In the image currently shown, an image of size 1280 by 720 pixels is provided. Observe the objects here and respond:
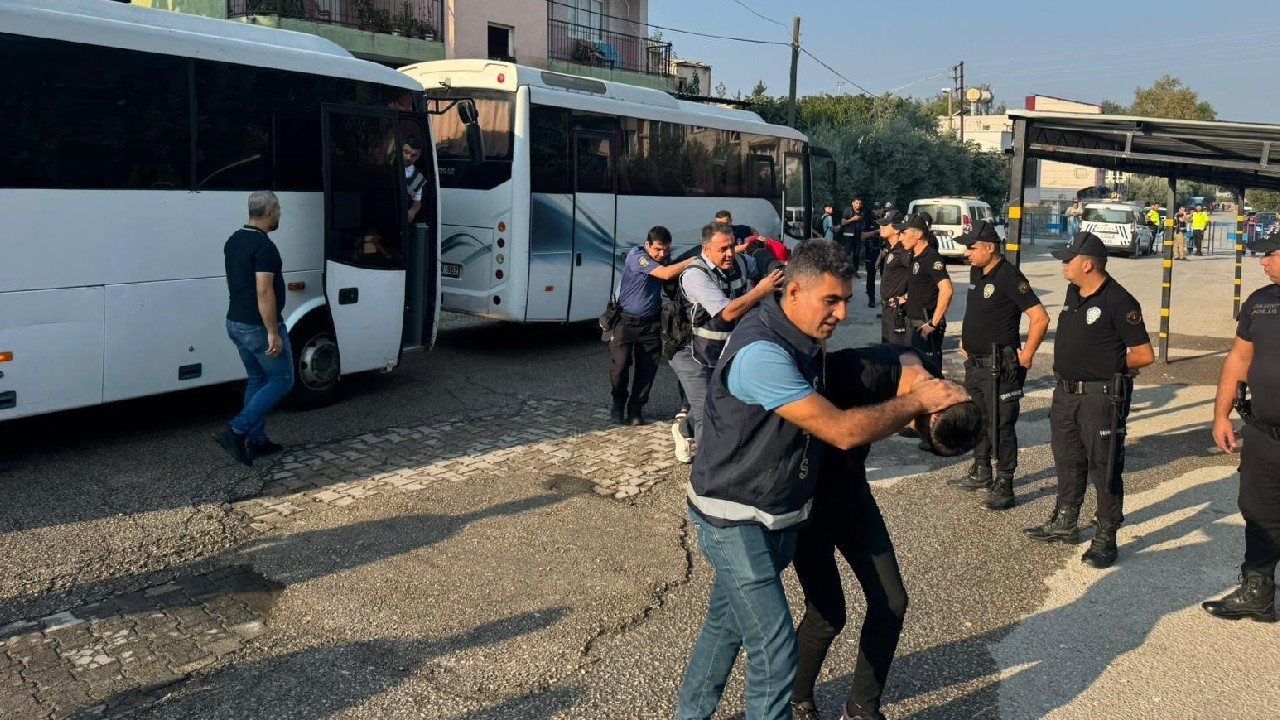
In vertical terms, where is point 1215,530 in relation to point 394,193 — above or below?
below

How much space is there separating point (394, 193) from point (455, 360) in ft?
9.24

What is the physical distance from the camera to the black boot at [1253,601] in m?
5.11

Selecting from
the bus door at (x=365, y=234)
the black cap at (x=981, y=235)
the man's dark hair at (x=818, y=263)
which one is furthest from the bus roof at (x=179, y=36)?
the man's dark hair at (x=818, y=263)

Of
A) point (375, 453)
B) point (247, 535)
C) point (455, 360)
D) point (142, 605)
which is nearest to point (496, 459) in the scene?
point (375, 453)

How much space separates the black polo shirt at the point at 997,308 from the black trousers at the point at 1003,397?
101mm

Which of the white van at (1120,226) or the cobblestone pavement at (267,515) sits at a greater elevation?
the white van at (1120,226)

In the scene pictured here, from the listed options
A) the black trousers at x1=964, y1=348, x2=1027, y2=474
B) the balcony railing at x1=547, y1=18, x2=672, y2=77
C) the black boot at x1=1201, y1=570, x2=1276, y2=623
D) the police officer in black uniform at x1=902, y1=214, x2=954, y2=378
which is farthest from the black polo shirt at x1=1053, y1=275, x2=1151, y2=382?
the balcony railing at x1=547, y1=18, x2=672, y2=77

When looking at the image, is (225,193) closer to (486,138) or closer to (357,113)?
(357,113)

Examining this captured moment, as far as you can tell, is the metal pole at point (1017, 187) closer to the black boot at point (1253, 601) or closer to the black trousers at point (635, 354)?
the black trousers at point (635, 354)

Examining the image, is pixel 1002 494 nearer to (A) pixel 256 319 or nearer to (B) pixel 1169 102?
(A) pixel 256 319

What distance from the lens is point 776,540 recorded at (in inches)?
130

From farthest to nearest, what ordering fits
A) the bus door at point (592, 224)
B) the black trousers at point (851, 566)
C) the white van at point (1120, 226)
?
1. the white van at point (1120, 226)
2. the bus door at point (592, 224)
3. the black trousers at point (851, 566)

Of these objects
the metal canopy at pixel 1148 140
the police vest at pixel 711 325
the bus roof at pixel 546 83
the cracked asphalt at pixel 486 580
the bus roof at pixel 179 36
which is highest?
the bus roof at pixel 546 83

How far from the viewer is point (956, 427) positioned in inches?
124
